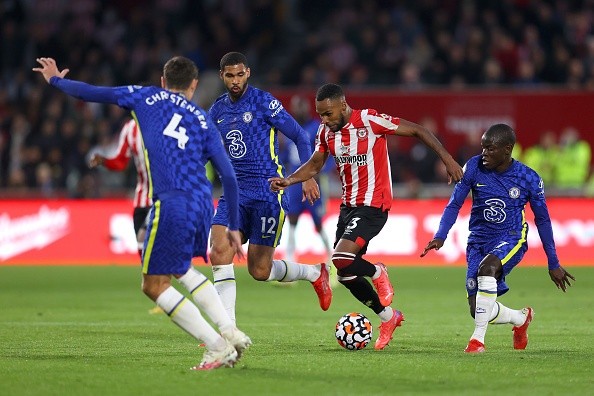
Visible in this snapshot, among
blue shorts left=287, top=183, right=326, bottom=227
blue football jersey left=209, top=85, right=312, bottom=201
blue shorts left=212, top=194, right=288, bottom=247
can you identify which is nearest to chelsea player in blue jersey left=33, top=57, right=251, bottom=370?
blue football jersey left=209, top=85, right=312, bottom=201

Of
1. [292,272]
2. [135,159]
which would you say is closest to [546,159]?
[135,159]

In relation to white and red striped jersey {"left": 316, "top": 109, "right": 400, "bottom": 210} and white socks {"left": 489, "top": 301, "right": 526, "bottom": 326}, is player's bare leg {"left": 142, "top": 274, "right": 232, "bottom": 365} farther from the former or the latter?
white socks {"left": 489, "top": 301, "right": 526, "bottom": 326}

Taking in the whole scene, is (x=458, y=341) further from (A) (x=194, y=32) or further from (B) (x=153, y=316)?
(A) (x=194, y=32)

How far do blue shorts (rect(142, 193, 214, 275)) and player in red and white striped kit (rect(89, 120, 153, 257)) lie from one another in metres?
2.23

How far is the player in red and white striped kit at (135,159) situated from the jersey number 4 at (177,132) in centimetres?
216

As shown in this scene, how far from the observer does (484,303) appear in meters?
8.87

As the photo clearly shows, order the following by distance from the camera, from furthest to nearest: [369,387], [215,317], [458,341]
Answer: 1. [458,341]
2. [215,317]
3. [369,387]

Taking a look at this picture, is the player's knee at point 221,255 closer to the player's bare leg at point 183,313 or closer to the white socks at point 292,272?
the white socks at point 292,272

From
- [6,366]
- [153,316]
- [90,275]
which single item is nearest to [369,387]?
[6,366]

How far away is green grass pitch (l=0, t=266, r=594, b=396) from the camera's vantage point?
7.04 meters

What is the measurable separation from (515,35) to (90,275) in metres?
11.2

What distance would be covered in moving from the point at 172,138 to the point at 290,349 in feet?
7.51

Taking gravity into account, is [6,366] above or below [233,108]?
below

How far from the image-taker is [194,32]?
24906mm
